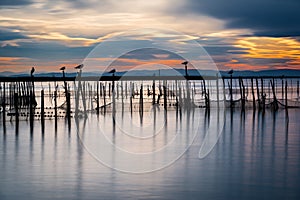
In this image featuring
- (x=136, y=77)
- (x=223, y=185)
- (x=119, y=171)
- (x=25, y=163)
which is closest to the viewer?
(x=223, y=185)

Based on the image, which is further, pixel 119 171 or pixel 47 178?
pixel 119 171

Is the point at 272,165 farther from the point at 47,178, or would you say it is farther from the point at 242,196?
the point at 47,178

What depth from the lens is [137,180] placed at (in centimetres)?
1348

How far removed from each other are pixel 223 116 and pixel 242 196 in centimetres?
2020

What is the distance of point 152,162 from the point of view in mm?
16188

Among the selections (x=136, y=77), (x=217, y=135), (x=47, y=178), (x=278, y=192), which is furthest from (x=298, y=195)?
(x=136, y=77)

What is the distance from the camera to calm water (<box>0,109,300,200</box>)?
12.4 meters

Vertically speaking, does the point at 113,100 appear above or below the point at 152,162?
above

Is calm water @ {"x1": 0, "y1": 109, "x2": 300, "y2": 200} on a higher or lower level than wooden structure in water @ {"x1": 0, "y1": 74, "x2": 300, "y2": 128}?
lower

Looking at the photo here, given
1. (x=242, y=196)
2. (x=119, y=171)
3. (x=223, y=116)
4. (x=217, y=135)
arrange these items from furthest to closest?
1. (x=223, y=116)
2. (x=217, y=135)
3. (x=119, y=171)
4. (x=242, y=196)

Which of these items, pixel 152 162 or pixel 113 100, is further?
pixel 113 100

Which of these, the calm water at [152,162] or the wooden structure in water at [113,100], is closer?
the calm water at [152,162]

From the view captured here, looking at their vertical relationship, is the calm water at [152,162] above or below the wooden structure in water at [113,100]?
below

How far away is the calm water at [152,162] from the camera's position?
12.4m
